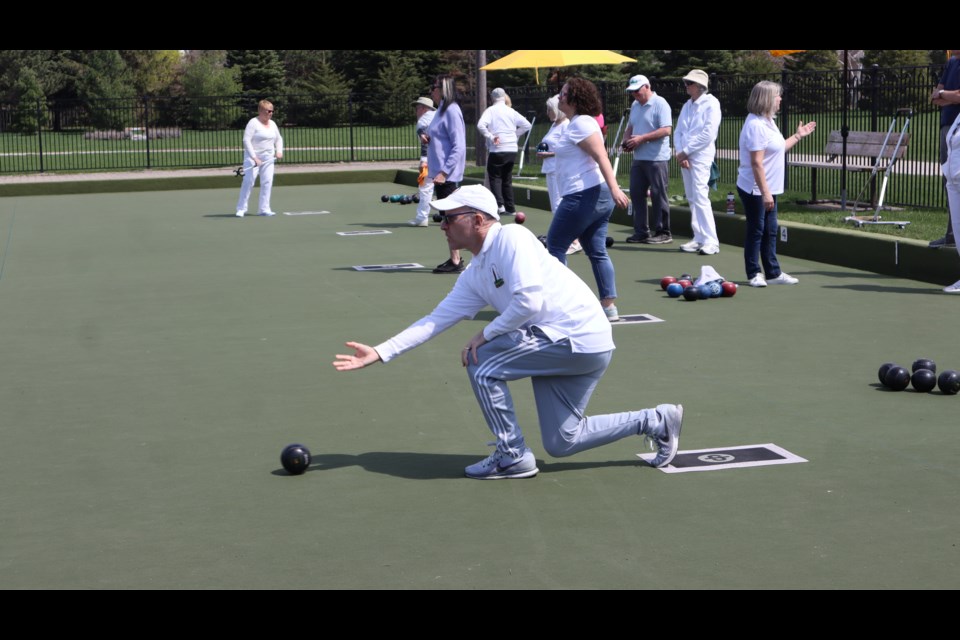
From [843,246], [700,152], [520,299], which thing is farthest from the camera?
[700,152]

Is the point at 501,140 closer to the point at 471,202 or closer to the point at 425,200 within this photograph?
the point at 425,200

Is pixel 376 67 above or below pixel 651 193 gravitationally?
above

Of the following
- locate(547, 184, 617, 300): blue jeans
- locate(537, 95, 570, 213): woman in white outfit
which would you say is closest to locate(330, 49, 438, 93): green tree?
locate(537, 95, 570, 213): woman in white outfit

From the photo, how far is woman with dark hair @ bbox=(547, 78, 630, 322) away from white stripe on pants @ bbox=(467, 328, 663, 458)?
4.25 metres

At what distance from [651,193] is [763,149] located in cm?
421

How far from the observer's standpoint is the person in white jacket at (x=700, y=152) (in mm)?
14609

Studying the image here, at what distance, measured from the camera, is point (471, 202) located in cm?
592

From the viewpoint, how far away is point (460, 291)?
6160 millimetres

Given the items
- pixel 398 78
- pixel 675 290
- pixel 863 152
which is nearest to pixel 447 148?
pixel 675 290

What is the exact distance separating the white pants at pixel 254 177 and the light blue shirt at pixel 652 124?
7.30 m

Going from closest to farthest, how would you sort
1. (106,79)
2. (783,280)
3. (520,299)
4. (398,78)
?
1. (520,299)
2. (783,280)
3. (106,79)
4. (398,78)

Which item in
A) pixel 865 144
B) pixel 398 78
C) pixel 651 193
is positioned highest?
pixel 398 78
